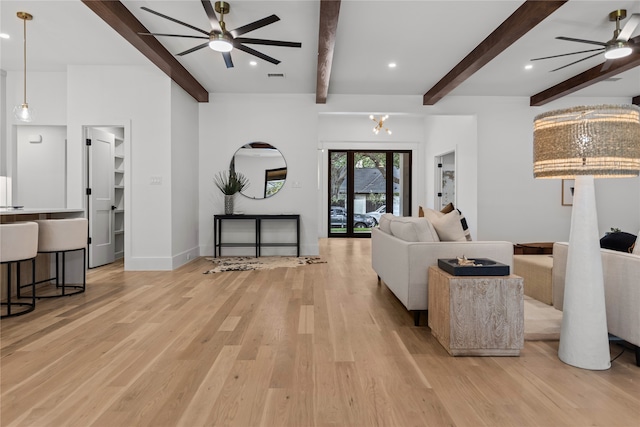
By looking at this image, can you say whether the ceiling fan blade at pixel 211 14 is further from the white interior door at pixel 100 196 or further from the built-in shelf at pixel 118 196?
the built-in shelf at pixel 118 196

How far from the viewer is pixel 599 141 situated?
1.80 metres

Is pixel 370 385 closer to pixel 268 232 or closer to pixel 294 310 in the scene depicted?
pixel 294 310

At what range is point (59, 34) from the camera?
3861 millimetres

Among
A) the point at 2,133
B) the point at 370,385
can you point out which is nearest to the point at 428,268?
the point at 370,385

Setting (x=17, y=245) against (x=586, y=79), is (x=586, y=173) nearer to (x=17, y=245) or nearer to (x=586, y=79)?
(x=17, y=245)

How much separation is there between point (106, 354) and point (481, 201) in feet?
18.9

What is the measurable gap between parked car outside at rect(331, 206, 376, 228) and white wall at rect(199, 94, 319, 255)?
9.84ft

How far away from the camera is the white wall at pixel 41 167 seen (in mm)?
5344

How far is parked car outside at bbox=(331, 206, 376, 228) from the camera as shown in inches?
355

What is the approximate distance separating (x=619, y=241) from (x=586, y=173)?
4.05 ft

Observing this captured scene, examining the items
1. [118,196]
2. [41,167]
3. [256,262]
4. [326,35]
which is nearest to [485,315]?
[326,35]

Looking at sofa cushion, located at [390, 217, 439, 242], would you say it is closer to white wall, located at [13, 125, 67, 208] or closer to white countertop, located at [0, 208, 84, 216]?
white countertop, located at [0, 208, 84, 216]

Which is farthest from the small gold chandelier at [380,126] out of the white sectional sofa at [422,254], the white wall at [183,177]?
the white sectional sofa at [422,254]

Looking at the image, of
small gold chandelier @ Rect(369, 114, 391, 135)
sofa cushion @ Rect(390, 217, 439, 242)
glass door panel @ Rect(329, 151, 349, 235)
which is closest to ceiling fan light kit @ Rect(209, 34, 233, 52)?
sofa cushion @ Rect(390, 217, 439, 242)
